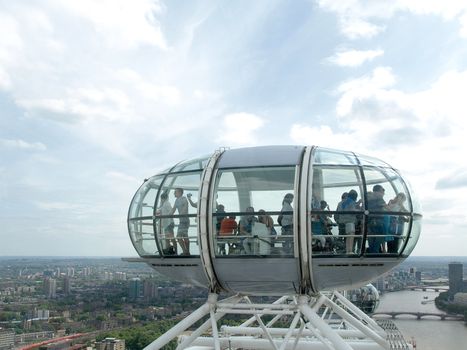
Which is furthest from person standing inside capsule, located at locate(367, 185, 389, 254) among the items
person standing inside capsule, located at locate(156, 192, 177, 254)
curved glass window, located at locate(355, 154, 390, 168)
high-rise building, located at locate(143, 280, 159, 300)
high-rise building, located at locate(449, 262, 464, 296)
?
high-rise building, located at locate(449, 262, 464, 296)

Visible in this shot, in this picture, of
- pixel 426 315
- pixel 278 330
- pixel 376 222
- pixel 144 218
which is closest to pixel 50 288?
pixel 426 315

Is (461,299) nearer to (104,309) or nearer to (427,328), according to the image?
(427,328)

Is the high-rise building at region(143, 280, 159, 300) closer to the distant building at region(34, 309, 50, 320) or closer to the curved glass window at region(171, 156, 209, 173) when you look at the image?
the distant building at region(34, 309, 50, 320)

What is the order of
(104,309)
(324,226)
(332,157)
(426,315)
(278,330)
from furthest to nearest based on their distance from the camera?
1. (104,309)
2. (426,315)
3. (278,330)
4. (332,157)
5. (324,226)

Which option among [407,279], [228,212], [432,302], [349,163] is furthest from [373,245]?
[407,279]

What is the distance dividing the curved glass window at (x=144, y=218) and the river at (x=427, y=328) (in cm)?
2687

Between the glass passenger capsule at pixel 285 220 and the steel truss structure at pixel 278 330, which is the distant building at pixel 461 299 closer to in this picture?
the steel truss structure at pixel 278 330

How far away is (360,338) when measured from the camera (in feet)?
40.1

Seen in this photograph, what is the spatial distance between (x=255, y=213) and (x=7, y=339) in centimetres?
8696

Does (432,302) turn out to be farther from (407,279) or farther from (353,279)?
(353,279)

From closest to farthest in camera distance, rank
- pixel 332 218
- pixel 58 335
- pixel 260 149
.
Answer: pixel 332 218 < pixel 260 149 < pixel 58 335

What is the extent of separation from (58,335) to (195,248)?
8507 centimetres

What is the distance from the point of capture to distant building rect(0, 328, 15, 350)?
84.1m

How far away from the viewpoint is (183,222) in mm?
9031
